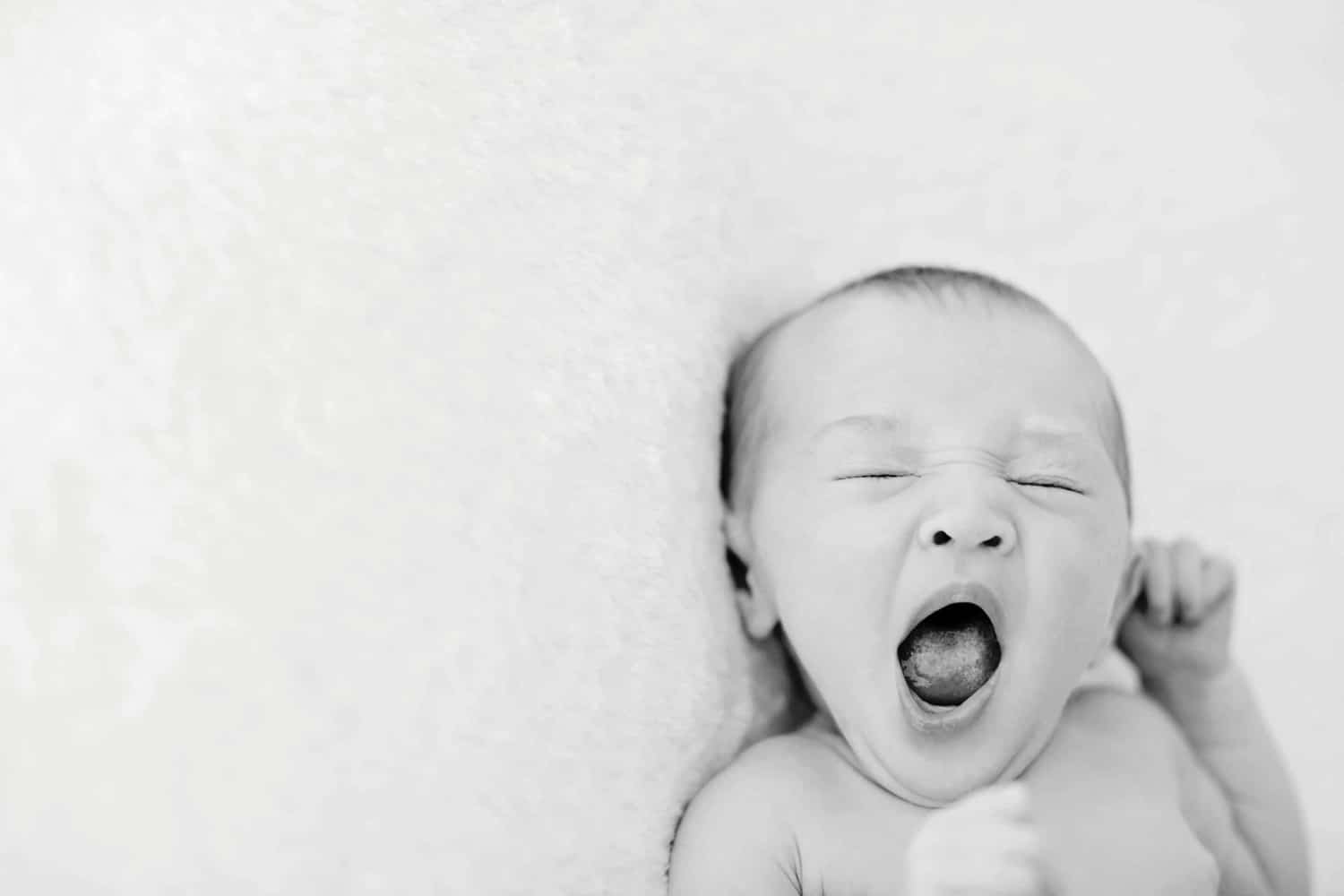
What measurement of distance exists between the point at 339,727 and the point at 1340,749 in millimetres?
1009

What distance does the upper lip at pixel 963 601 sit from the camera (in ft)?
2.89

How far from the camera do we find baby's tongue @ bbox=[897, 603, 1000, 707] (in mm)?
903

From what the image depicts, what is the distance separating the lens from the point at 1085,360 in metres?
1.03

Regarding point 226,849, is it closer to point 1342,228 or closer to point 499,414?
point 499,414

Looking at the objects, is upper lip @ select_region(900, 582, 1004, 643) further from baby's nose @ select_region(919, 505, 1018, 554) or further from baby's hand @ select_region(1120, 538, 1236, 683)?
baby's hand @ select_region(1120, 538, 1236, 683)

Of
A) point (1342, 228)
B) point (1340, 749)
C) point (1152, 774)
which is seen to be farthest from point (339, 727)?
point (1342, 228)

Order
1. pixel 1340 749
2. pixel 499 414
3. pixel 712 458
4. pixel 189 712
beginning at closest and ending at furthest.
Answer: pixel 189 712
pixel 499 414
pixel 712 458
pixel 1340 749

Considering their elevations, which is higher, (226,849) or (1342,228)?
(1342,228)

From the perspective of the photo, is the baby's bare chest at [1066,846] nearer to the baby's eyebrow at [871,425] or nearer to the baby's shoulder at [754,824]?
the baby's shoulder at [754,824]

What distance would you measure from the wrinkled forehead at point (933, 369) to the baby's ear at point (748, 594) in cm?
9

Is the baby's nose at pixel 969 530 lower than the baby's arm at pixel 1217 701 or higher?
higher

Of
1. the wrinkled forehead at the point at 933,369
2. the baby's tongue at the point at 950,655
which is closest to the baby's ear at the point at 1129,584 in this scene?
the wrinkled forehead at the point at 933,369

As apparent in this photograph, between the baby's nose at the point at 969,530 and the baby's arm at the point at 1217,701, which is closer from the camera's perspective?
the baby's nose at the point at 969,530

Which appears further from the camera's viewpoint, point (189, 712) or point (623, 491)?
point (623, 491)
